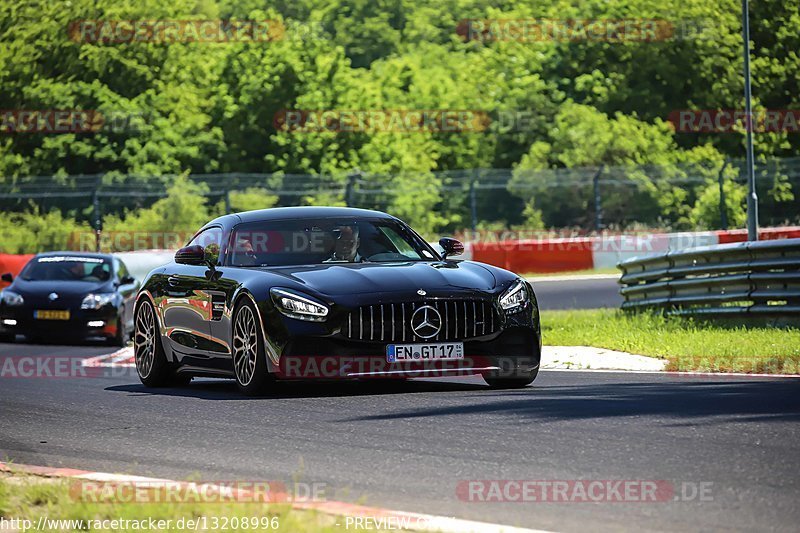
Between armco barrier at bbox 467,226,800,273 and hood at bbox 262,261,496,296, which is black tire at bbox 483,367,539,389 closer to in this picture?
hood at bbox 262,261,496,296

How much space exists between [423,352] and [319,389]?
3.76 ft

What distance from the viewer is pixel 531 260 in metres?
33.6

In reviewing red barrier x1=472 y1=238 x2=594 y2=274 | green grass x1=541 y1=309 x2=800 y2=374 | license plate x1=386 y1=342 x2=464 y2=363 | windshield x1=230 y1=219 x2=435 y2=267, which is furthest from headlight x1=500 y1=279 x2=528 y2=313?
Answer: red barrier x1=472 y1=238 x2=594 y2=274

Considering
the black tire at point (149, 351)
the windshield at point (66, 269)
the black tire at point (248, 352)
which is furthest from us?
the windshield at point (66, 269)

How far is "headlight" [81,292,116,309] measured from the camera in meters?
21.3

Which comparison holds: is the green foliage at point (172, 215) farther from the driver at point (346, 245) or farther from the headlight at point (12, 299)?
the driver at point (346, 245)

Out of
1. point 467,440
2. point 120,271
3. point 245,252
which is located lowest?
point 120,271

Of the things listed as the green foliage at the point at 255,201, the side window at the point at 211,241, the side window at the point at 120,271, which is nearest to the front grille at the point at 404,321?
the side window at the point at 211,241

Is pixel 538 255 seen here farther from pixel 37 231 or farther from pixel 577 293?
pixel 37 231

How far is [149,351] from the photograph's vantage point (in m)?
13.3

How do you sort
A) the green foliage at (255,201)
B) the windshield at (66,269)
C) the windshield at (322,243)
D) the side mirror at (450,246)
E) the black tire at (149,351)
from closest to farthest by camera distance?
the windshield at (322,243) < the side mirror at (450,246) < the black tire at (149,351) < the windshield at (66,269) < the green foliage at (255,201)

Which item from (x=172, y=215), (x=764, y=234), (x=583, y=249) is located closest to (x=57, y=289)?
(x=583, y=249)

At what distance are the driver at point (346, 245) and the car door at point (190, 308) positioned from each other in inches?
41.6

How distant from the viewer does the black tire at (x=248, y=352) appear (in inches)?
441
